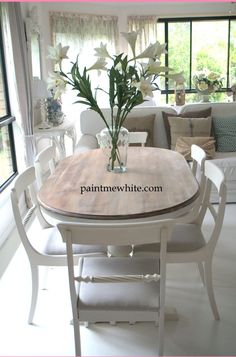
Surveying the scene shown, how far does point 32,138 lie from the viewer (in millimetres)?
4023

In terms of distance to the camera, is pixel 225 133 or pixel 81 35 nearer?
pixel 225 133

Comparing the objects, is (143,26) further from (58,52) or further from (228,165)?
(58,52)

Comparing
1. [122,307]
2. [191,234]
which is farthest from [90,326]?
[191,234]

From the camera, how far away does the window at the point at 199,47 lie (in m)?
6.89

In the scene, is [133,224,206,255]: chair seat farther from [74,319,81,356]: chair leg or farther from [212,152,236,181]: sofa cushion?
[212,152,236,181]: sofa cushion

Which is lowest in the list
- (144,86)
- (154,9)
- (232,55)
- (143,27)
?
(144,86)

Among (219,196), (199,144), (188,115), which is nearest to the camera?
(219,196)

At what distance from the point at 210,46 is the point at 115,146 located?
5.57 metres

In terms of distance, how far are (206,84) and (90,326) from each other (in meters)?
3.61

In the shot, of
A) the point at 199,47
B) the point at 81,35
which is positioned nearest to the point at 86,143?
the point at 81,35

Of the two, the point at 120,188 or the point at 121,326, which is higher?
the point at 120,188

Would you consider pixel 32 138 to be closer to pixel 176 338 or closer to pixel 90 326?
pixel 90 326

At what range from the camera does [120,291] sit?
5.29 feet

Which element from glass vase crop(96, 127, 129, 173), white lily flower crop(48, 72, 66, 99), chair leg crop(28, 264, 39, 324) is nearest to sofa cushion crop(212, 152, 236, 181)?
glass vase crop(96, 127, 129, 173)
